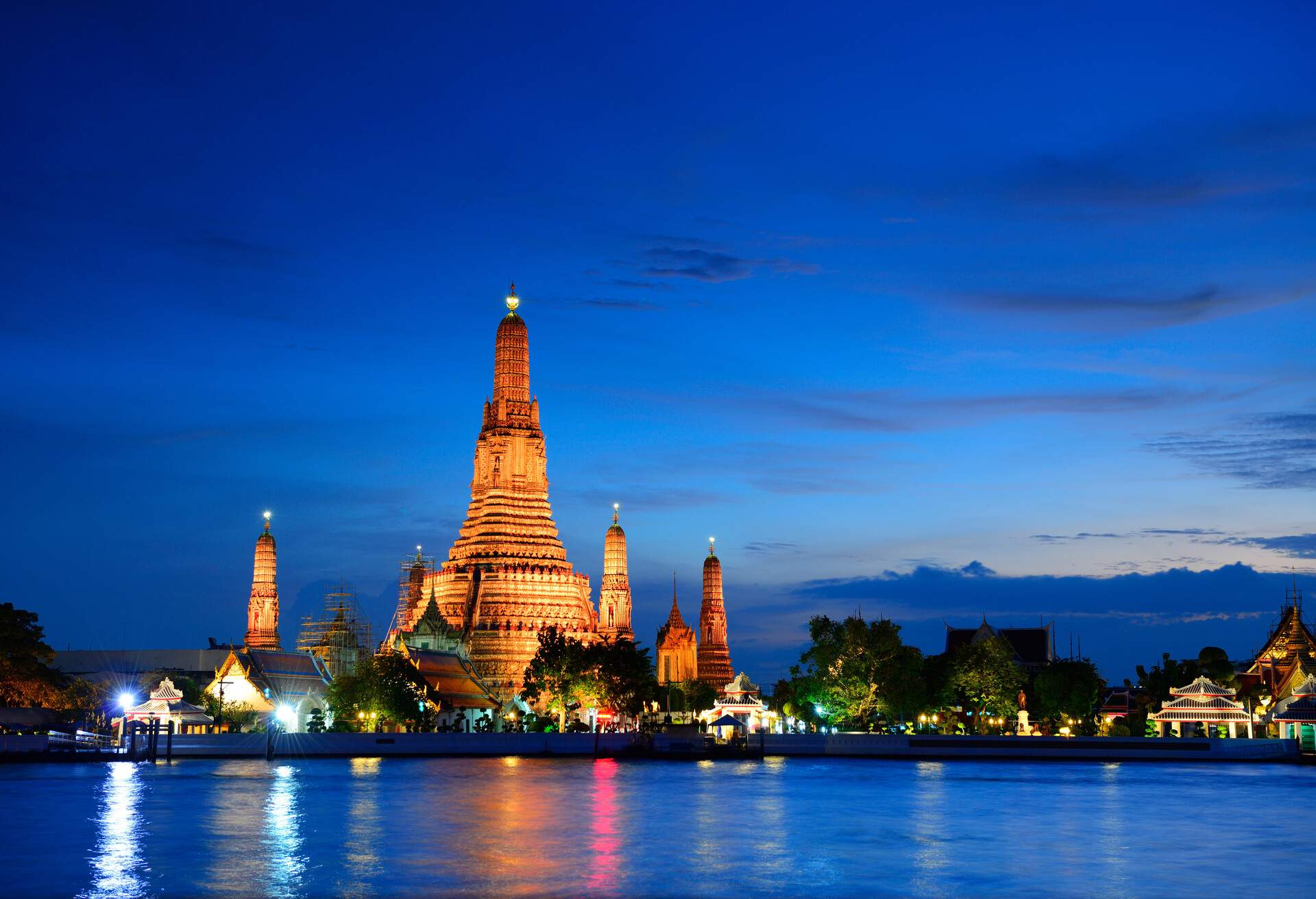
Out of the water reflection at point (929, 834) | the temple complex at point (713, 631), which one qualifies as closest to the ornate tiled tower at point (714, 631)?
the temple complex at point (713, 631)

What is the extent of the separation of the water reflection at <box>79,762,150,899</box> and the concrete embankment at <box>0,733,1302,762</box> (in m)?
22.0

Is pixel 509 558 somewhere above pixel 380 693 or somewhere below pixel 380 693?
above

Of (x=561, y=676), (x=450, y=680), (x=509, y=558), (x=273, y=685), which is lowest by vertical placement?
(x=273, y=685)

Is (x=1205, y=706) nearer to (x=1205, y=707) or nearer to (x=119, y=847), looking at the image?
(x=1205, y=707)

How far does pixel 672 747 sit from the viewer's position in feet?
284

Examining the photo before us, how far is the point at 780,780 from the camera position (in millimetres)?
66562

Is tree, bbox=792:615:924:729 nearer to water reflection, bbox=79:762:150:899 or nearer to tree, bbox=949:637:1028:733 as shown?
tree, bbox=949:637:1028:733

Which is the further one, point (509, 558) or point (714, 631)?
point (714, 631)

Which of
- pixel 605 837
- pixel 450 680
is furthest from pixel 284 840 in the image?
pixel 450 680

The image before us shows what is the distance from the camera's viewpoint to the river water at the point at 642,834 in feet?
110

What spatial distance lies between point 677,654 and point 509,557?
117ft

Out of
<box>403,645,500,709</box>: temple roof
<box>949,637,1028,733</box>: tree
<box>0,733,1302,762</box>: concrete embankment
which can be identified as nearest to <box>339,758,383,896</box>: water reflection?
<box>0,733,1302,762</box>: concrete embankment

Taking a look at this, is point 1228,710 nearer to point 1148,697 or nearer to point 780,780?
point 1148,697

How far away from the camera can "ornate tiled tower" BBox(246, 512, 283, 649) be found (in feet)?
368
